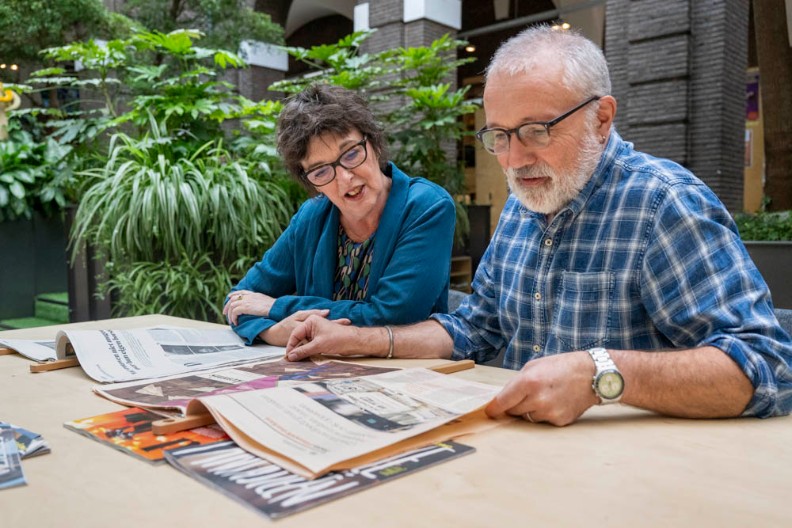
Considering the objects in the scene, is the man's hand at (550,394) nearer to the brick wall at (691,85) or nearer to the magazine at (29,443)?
the magazine at (29,443)

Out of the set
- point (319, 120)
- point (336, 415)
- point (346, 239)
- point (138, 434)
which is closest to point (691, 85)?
point (346, 239)

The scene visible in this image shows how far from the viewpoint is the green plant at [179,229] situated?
3.37 m

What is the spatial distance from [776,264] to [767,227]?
36 cm

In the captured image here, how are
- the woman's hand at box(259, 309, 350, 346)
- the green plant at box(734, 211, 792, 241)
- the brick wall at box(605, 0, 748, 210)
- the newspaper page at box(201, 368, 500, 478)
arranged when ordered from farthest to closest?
A: the brick wall at box(605, 0, 748, 210) < the green plant at box(734, 211, 792, 241) < the woman's hand at box(259, 309, 350, 346) < the newspaper page at box(201, 368, 500, 478)

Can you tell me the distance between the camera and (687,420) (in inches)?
41.3

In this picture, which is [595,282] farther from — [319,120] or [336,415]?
[319,120]

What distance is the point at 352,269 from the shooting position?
78.4 inches

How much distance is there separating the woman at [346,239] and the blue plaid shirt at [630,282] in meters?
0.18

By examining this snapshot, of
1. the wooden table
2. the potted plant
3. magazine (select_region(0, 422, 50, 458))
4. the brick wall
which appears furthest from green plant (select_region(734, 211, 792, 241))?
magazine (select_region(0, 422, 50, 458))

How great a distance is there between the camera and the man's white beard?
135 centimetres

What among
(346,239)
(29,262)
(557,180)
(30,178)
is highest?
(30,178)

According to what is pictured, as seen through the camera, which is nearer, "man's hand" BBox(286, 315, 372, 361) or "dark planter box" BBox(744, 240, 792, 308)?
"man's hand" BBox(286, 315, 372, 361)

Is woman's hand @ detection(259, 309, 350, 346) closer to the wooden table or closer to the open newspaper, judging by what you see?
the open newspaper

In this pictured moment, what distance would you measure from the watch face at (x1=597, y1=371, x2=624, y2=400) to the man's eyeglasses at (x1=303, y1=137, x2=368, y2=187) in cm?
105
